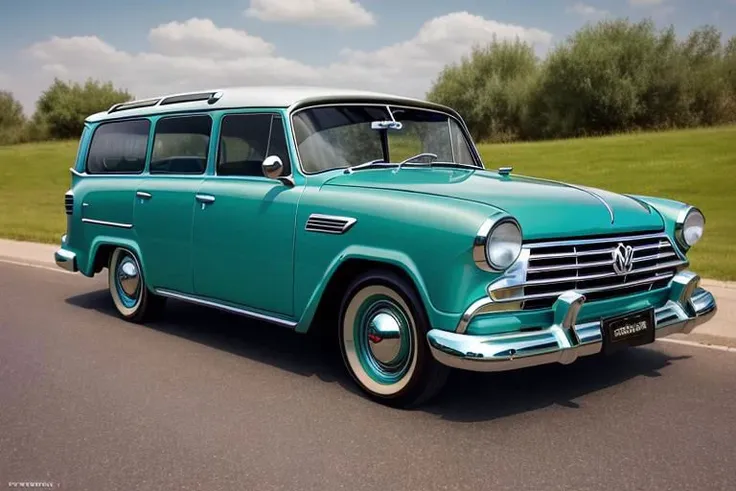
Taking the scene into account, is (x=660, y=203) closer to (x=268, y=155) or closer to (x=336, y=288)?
(x=336, y=288)

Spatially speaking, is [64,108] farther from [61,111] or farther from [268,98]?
[268,98]

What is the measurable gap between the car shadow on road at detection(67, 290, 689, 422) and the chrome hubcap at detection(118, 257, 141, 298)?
349 millimetres

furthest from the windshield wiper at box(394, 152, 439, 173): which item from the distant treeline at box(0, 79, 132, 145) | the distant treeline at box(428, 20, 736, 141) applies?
the distant treeline at box(0, 79, 132, 145)

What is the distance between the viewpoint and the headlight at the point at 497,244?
12.8ft

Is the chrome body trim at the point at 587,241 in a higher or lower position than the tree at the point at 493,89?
lower

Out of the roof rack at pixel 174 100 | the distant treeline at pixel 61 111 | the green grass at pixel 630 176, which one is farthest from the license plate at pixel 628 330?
the distant treeline at pixel 61 111

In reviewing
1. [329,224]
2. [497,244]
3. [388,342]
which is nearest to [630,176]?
[329,224]

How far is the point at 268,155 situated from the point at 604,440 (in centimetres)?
285

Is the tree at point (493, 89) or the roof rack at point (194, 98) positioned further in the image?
the tree at point (493, 89)

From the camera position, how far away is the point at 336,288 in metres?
4.79

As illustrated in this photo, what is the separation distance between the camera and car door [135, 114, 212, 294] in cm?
581

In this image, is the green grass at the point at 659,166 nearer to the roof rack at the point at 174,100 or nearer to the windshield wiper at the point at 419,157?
the windshield wiper at the point at 419,157

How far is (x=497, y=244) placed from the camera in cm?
394

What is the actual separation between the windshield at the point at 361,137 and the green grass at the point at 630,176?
176 inches
